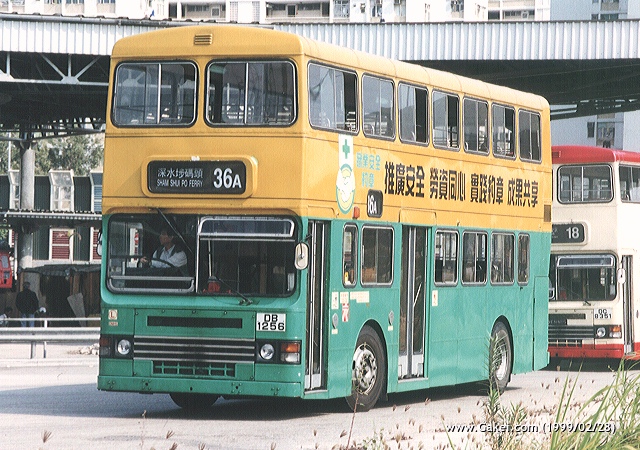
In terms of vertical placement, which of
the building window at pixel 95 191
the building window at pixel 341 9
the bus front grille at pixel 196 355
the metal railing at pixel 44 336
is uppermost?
the building window at pixel 341 9

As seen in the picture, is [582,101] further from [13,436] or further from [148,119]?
[13,436]

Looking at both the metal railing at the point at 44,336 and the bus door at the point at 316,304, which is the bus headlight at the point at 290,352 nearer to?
the bus door at the point at 316,304

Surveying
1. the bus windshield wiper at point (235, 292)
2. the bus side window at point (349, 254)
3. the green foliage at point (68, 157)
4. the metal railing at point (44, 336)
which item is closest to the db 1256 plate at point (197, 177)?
the bus windshield wiper at point (235, 292)

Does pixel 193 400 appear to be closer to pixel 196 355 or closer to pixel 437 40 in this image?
pixel 196 355

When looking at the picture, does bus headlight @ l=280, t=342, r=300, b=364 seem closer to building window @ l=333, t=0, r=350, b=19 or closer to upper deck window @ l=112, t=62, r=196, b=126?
upper deck window @ l=112, t=62, r=196, b=126

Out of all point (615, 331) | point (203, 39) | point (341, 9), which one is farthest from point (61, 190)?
point (203, 39)

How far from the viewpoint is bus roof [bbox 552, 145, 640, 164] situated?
2577cm

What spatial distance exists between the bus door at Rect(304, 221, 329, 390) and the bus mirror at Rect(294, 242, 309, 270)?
353 millimetres

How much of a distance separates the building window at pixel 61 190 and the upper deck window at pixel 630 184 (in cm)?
5504

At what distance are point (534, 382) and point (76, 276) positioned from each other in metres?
30.1

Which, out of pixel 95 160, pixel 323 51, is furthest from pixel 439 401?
pixel 95 160

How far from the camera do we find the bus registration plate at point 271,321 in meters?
14.6

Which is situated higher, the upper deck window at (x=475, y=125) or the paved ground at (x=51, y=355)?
the upper deck window at (x=475, y=125)

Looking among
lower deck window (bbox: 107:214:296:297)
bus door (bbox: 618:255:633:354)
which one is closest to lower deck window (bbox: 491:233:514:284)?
lower deck window (bbox: 107:214:296:297)
